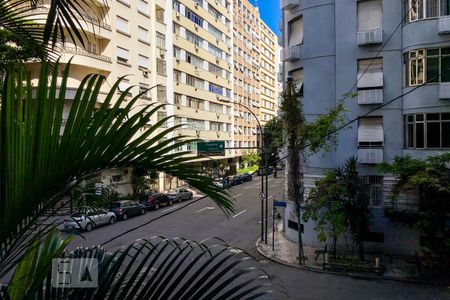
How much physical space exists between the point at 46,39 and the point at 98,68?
88.9 ft

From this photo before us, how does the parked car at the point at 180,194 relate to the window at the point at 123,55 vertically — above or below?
below

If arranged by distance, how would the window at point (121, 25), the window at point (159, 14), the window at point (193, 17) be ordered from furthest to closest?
the window at point (193, 17) < the window at point (159, 14) < the window at point (121, 25)

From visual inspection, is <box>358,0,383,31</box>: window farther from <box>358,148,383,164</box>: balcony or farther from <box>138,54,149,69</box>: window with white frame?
<box>138,54,149,69</box>: window with white frame

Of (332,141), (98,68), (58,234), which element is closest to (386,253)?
(332,141)

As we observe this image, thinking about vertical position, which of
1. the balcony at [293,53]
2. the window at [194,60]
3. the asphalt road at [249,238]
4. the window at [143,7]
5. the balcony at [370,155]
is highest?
the window at [143,7]

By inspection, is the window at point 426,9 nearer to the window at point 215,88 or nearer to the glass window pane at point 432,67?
the glass window pane at point 432,67

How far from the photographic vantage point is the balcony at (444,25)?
15.3 m

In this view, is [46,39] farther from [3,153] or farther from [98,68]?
[98,68]

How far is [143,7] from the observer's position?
34.5m

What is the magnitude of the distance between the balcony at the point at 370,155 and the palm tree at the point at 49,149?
16.3 metres

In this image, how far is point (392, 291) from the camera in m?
13.3

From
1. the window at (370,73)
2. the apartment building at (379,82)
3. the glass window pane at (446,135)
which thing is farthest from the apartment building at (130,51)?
the glass window pane at (446,135)

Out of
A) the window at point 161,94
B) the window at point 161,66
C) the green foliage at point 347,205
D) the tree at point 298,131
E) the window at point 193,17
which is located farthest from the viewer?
the window at point 193,17

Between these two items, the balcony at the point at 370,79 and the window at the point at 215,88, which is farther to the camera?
the window at the point at 215,88
